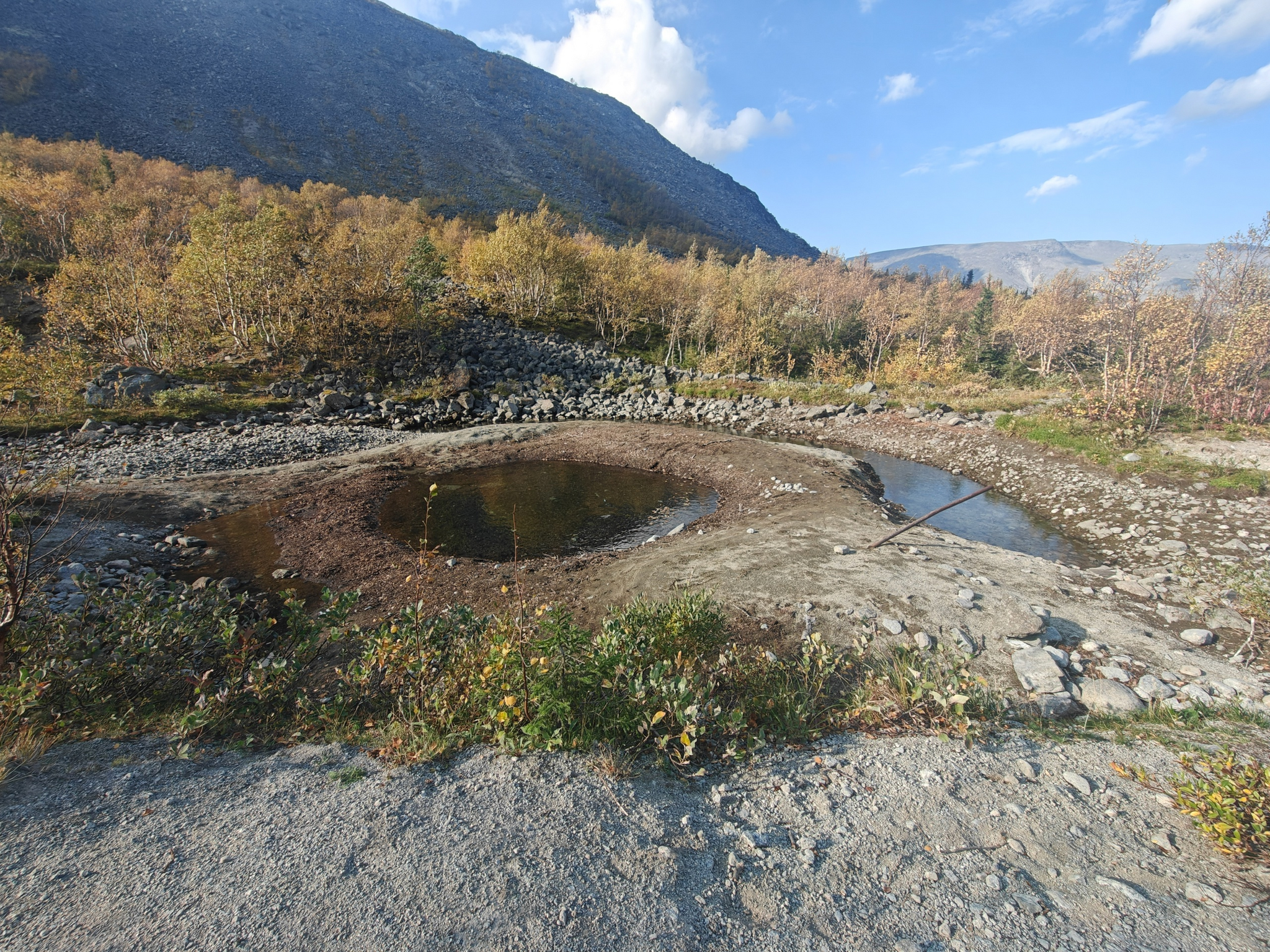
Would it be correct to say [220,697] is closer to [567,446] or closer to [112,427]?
[567,446]

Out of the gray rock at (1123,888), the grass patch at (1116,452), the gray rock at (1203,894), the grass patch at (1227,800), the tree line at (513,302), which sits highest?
the tree line at (513,302)

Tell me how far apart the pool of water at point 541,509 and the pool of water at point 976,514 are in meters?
7.06

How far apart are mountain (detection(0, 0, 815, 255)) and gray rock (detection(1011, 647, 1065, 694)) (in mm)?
103250

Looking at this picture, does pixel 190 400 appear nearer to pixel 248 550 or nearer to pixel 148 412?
pixel 148 412

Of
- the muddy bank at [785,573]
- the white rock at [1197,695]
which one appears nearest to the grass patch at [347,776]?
the muddy bank at [785,573]

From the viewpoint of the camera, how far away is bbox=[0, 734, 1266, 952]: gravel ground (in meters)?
3.00

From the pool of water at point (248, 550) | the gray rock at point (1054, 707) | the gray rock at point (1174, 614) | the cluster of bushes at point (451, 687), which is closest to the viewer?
the cluster of bushes at point (451, 687)

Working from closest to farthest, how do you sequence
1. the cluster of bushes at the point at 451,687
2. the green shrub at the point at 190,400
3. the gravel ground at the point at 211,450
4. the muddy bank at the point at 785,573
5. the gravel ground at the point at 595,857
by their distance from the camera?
the gravel ground at the point at 595,857 < the cluster of bushes at the point at 451,687 < the muddy bank at the point at 785,573 < the gravel ground at the point at 211,450 < the green shrub at the point at 190,400

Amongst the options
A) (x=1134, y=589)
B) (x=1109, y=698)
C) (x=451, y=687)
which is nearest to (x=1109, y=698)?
(x=1109, y=698)

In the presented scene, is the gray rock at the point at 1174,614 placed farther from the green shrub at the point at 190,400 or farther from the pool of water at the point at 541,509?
the green shrub at the point at 190,400

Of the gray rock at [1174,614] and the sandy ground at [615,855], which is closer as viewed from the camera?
the sandy ground at [615,855]

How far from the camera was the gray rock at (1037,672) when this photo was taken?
6.00 metres

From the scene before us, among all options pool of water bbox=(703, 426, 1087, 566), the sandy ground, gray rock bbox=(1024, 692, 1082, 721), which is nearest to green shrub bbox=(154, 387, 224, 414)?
the sandy ground

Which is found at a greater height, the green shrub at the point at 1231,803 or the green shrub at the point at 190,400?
the green shrub at the point at 1231,803
